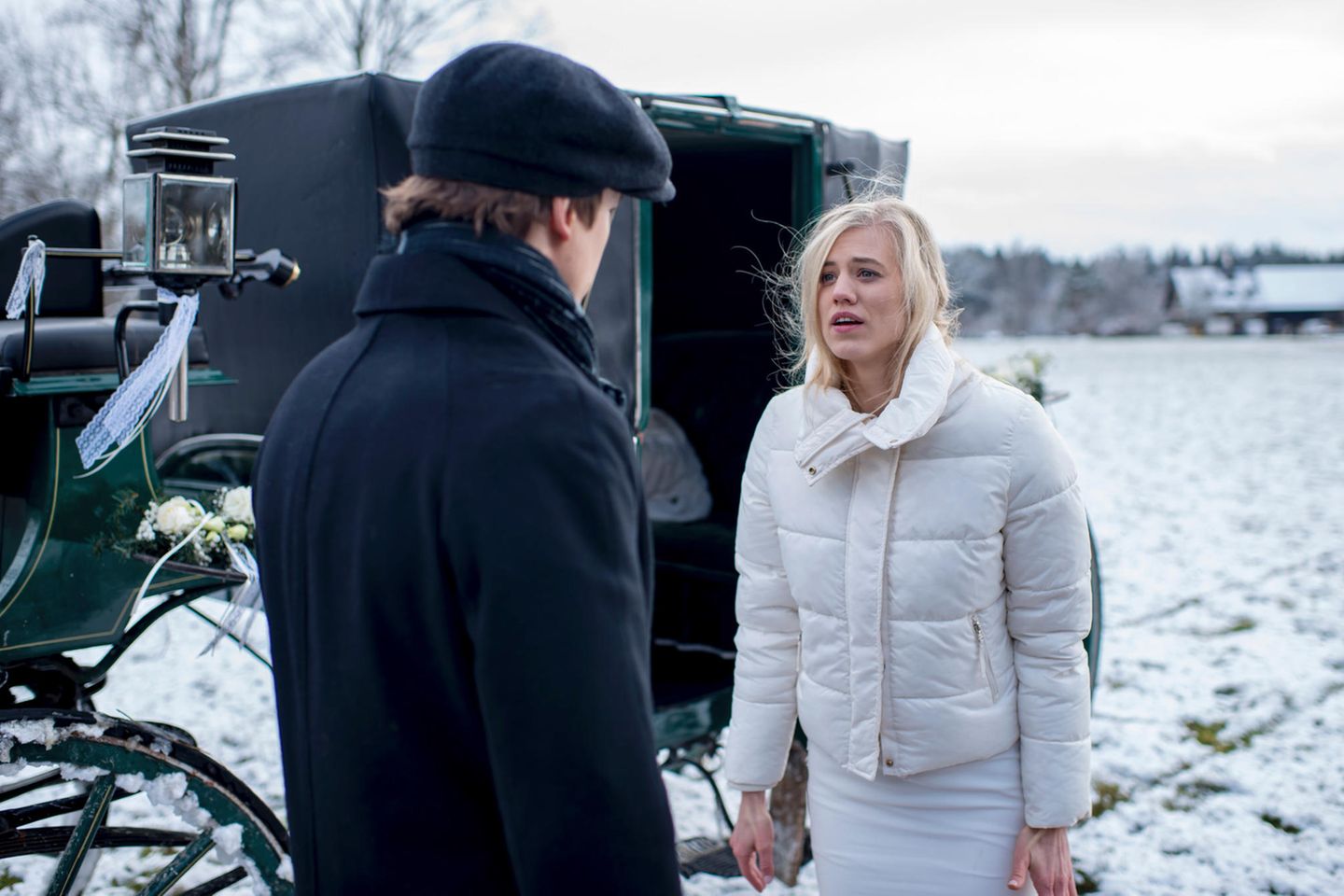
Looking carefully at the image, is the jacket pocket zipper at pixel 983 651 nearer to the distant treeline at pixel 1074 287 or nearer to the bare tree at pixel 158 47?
the bare tree at pixel 158 47

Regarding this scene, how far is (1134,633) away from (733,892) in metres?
3.75

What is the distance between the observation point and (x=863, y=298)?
222 centimetres

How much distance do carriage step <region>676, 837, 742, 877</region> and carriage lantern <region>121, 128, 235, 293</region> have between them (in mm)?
2065

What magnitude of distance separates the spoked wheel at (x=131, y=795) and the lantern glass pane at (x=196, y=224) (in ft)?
3.01

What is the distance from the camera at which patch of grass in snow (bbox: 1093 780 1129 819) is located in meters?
4.12

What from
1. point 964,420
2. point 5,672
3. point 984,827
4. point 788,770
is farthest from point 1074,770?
point 5,672

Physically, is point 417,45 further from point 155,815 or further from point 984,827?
point 984,827

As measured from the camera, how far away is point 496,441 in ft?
3.56

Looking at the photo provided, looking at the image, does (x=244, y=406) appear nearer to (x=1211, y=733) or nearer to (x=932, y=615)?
(x=932, y=615)

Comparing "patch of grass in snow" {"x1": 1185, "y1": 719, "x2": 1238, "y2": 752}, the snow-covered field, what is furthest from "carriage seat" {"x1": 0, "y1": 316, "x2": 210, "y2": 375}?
"patch of grass in snow" {"x1": 1185, "y1": 719, "x2": 1238, "y2": 752}

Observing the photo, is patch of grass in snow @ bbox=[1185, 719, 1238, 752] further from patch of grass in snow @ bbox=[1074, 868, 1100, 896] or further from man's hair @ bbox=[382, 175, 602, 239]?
man's hair @ bbox=[382, 175, 602, 239]

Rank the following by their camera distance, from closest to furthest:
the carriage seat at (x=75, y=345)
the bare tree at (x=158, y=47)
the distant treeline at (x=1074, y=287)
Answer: the carriage seat at (x=75, y=345), the bare tree at (x=158, y=47), the distant treeline at (x=1074, y=287)

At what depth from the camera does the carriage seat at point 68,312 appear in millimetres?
2451

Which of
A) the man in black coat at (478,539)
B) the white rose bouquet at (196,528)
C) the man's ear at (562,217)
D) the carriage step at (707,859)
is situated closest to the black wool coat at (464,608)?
the man in black coat at (478,539)
